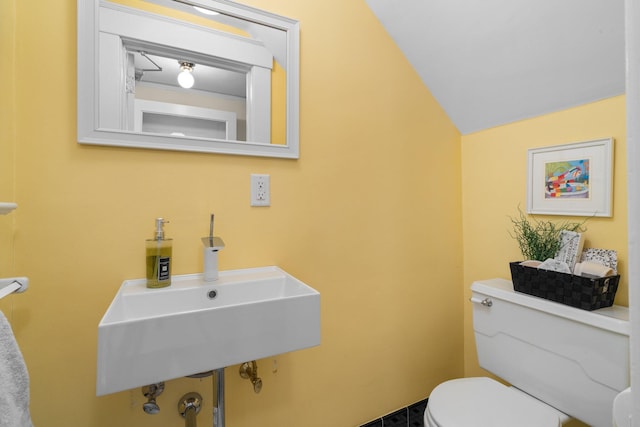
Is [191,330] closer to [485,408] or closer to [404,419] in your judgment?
[485,408]

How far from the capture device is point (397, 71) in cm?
146

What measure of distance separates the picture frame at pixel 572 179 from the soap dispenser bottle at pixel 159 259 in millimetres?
1421

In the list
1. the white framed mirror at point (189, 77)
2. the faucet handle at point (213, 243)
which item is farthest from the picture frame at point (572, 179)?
the faucet handle at point (213, 243)

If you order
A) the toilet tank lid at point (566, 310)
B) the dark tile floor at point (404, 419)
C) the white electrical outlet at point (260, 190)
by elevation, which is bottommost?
the dark tile floor at point (404, 419)

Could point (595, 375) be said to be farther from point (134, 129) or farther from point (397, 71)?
point (134, 129)

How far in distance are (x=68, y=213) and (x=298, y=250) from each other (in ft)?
2.44

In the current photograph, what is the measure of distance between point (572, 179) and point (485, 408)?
89 centimetres

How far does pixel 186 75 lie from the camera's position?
3.51ft

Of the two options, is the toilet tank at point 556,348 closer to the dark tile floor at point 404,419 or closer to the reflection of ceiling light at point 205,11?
the dark tile floor at point 404,419

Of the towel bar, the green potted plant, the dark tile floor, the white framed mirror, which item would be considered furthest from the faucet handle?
the green potted plant

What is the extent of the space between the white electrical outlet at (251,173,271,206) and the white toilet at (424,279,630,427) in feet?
2.99

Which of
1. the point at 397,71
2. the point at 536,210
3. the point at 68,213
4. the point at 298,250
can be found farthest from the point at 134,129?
the point at 536,210

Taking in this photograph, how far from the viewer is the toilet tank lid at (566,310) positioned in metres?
0.92

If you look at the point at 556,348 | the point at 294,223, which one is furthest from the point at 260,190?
the point at 556,348
